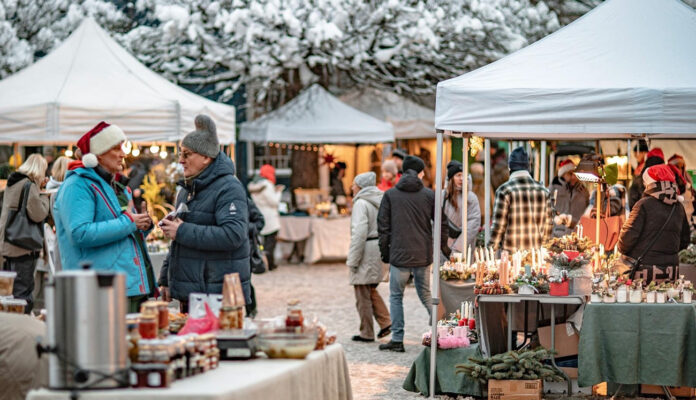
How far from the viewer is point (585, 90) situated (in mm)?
7613

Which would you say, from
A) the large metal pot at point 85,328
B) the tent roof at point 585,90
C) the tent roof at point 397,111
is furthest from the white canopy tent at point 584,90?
the tent roof at point 397,111

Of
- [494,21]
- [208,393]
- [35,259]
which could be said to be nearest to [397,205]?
[35,259]

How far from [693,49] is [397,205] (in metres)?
3.09

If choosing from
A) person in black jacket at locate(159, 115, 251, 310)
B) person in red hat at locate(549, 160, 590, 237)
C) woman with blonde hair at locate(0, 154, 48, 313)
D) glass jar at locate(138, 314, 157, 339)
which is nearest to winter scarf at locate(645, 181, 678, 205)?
person in black jacket at locate(159, 115, 251, 310)

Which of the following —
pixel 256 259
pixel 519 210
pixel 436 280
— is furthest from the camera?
pixel 256 259

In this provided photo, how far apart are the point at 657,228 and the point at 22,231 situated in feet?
19.8

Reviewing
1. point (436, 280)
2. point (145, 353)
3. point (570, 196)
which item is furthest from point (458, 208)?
point (145, 353)

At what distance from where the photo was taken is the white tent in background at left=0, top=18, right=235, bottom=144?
471 inches

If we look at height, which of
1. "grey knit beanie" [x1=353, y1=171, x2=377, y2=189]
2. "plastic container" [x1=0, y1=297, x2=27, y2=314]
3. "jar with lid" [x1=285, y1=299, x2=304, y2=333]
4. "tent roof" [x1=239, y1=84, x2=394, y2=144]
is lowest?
"jar with lid" [x1=285, y1=299, x2=304, y2=333]

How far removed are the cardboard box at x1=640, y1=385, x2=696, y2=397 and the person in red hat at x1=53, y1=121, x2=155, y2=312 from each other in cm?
420

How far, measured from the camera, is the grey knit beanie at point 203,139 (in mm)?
6098

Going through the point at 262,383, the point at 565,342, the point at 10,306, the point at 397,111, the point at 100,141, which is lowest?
the point at 565,342

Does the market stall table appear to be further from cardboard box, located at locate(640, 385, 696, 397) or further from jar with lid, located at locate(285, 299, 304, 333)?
jar with lid, located at locate(285, 299, 304, 333)

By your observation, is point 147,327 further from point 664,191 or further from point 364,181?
point 364,181
